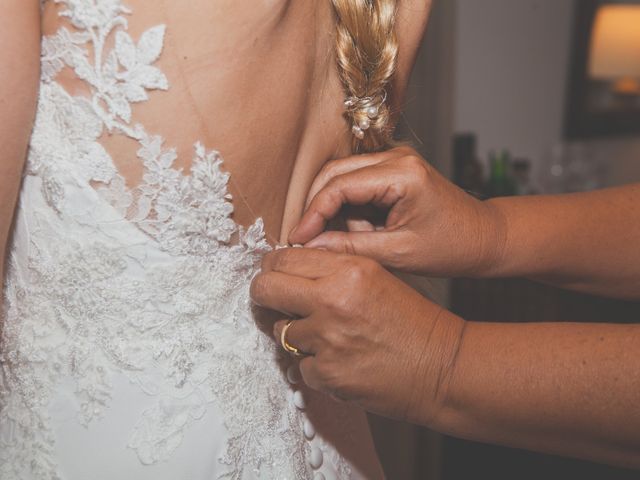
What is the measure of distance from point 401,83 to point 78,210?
512 millimetres

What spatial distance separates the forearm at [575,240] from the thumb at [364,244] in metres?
0.18

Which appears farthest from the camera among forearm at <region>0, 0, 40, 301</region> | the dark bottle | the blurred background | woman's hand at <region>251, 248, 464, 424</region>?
the dark bottle

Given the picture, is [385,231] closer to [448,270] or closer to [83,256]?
[448,270]

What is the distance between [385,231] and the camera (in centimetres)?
95

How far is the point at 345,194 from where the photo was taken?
0.90 metres

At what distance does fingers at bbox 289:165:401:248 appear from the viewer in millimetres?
899

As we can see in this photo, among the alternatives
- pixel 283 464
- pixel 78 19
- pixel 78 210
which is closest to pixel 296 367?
pixel 283 464

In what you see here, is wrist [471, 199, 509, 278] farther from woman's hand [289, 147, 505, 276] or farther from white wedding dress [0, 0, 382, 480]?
white wedding dress [0, 0, 382, 480]

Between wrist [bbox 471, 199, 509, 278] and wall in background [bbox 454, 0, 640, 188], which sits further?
wall in background [bbox 454, 0, 640, 188]

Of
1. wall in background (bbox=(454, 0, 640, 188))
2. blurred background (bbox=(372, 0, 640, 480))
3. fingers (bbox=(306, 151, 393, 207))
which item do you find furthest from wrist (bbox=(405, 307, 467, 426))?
wall in background (bbox=(454, 0, 640, 188))

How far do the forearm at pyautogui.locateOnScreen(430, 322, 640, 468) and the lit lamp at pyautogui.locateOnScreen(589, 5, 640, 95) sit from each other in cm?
322

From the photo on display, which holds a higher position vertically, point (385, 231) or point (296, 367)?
point (385, 231)

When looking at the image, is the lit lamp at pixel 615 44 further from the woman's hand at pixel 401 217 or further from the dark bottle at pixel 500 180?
the woman's hand at pixel 401 217

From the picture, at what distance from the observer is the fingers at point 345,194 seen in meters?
0.90
